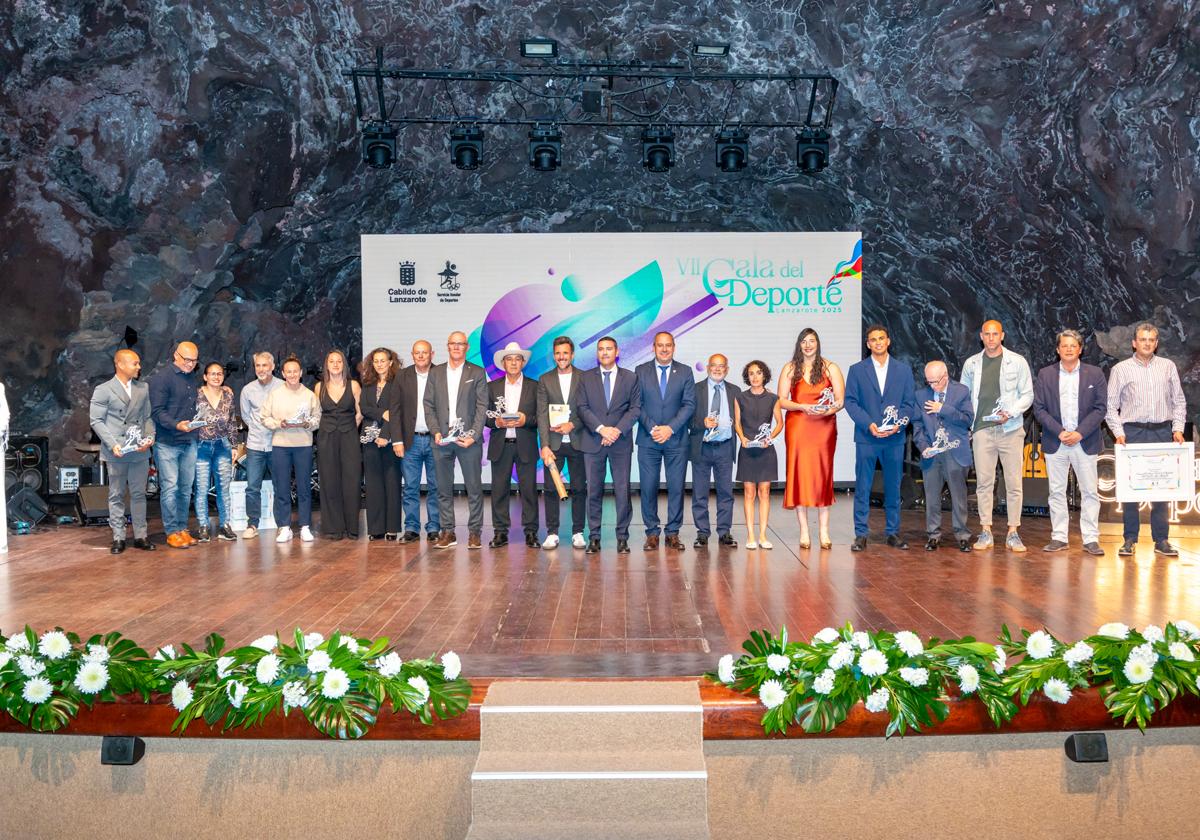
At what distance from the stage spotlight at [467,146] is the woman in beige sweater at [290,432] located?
341cm

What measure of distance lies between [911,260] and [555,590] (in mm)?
7929

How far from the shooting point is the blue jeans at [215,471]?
7918 mm

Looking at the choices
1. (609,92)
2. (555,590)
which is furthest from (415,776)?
(609,92)

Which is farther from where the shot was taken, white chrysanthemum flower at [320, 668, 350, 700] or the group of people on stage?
the group of people on stage

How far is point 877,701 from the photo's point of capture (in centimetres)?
329

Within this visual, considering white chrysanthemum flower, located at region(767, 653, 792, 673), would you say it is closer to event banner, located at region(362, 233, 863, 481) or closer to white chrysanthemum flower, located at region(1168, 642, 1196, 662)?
white chrysanthemum flower, located at region(1168, 642, 1196, 662)

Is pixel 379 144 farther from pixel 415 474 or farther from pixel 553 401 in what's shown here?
pixel 553 401

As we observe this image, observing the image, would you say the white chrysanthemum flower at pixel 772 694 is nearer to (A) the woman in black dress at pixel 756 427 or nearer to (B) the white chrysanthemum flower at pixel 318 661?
(B) the white chrysanthemum flower at pixel 318 661

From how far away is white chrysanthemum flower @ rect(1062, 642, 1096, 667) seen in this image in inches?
137

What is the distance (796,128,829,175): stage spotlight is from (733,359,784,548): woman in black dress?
435 cm

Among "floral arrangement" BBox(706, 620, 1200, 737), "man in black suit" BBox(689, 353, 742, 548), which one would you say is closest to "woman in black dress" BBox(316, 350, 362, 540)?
"man in black suit" BBox(689, 353, 742, 548)

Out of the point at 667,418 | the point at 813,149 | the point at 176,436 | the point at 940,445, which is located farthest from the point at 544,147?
the point at 940,445

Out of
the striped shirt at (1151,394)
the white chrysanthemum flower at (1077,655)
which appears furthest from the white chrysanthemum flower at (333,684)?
the striped shirt at (1151,394)

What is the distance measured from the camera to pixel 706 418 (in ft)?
23.8
